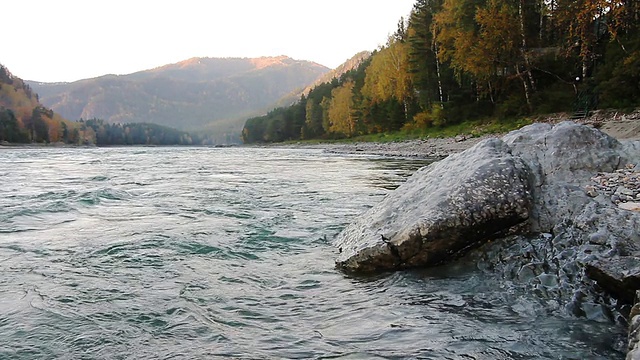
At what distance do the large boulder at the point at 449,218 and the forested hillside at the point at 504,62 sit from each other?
18.6m

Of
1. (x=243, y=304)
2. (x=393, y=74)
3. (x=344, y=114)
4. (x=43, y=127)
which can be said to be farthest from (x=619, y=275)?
(x=43, y=127)

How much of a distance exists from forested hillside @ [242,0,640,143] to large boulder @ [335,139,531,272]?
18.6m

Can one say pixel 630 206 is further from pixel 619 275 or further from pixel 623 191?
pixel 619 275

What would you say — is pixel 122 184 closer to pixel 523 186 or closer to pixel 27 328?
pixel 27 328

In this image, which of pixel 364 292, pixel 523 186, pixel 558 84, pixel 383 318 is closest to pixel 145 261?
pixel 364 292

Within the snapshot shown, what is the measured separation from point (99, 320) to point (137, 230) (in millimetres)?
3992

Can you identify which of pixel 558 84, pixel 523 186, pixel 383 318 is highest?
pixel 558 84

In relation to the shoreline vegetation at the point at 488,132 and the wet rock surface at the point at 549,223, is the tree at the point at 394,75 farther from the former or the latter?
the wet rock surface at the point at 549,223

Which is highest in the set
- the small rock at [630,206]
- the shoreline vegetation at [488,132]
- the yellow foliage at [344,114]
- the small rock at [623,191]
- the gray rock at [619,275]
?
the yellow foliage at [344,114]

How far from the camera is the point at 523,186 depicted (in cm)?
525

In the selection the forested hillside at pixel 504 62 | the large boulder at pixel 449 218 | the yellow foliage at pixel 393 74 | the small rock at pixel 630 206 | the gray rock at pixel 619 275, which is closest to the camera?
the gray rock at pixel 619 275

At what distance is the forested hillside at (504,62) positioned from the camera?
871 inches

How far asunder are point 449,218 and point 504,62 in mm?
31191

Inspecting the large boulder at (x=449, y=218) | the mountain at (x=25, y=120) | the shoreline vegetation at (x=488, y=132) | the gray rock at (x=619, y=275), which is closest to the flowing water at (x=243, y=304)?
the large boulder at (x=449, y=218)
